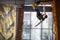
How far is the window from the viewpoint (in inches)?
68.8

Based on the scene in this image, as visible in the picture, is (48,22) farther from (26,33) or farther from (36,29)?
(26,33)

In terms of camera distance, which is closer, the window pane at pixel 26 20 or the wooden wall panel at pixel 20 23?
the wooden wall panel at pixel 20 23

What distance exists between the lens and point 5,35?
164cm

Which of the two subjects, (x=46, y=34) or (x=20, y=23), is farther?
(x=46, y=34)

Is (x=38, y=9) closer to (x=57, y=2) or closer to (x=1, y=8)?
(x=57, y=2)

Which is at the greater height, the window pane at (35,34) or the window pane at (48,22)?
the window pane at (48,22)

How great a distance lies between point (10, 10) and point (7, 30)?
0.76 feet

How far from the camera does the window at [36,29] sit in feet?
5.73

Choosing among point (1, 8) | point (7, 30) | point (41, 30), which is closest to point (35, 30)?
point (41, 30)

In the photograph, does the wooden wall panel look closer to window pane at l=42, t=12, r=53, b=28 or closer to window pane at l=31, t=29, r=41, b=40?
window pane at l=31, t=29, r=41, b=40

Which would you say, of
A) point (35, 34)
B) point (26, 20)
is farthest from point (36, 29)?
point (26, 20)

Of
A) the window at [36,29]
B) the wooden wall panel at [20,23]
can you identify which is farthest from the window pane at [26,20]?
the wooden wall panel at [20,23]

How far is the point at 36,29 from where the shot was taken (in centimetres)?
177

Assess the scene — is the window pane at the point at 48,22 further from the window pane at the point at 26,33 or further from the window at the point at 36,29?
the window pane at the point at 26,33
